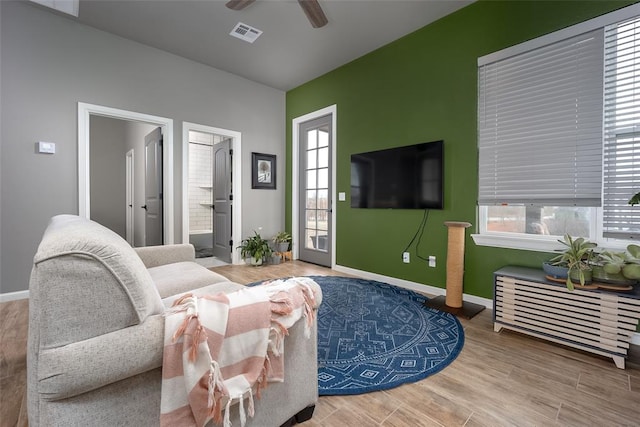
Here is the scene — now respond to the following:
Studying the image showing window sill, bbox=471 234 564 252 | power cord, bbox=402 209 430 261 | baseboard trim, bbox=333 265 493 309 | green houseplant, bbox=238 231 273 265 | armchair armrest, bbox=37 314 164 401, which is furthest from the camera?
green houseplant, bbox=238 231 273 265

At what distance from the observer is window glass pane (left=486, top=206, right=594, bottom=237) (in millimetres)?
2270

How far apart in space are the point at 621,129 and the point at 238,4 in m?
3.38

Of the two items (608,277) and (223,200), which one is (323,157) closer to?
(223,200)

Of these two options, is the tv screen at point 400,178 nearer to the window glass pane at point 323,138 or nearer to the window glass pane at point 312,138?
the window glass pane at point 323,138

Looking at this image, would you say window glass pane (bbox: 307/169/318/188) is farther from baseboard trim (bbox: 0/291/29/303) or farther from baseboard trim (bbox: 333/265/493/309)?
baseboard trim (bbox: 0/291/29/303)

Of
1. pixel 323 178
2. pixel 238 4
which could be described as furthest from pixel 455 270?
pixel 238 4

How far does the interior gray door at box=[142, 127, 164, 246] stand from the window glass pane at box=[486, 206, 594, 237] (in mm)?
4131

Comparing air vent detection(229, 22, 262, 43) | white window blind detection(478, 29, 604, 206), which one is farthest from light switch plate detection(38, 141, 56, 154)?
white window blind detection(478, 29, 604, 206)

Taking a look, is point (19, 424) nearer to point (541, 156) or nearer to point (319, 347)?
point (319, 347)

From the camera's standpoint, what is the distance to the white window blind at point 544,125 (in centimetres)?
216

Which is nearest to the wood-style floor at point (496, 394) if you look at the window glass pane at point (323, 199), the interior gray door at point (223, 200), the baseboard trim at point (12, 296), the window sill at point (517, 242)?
the window sill at point (517, 242)

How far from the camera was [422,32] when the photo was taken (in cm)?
319

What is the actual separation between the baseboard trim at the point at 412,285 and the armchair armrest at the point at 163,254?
2.23 meters

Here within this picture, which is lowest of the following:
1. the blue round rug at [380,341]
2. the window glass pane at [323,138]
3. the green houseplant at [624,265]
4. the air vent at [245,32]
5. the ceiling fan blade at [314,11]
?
the blue round rug at [380,341]
